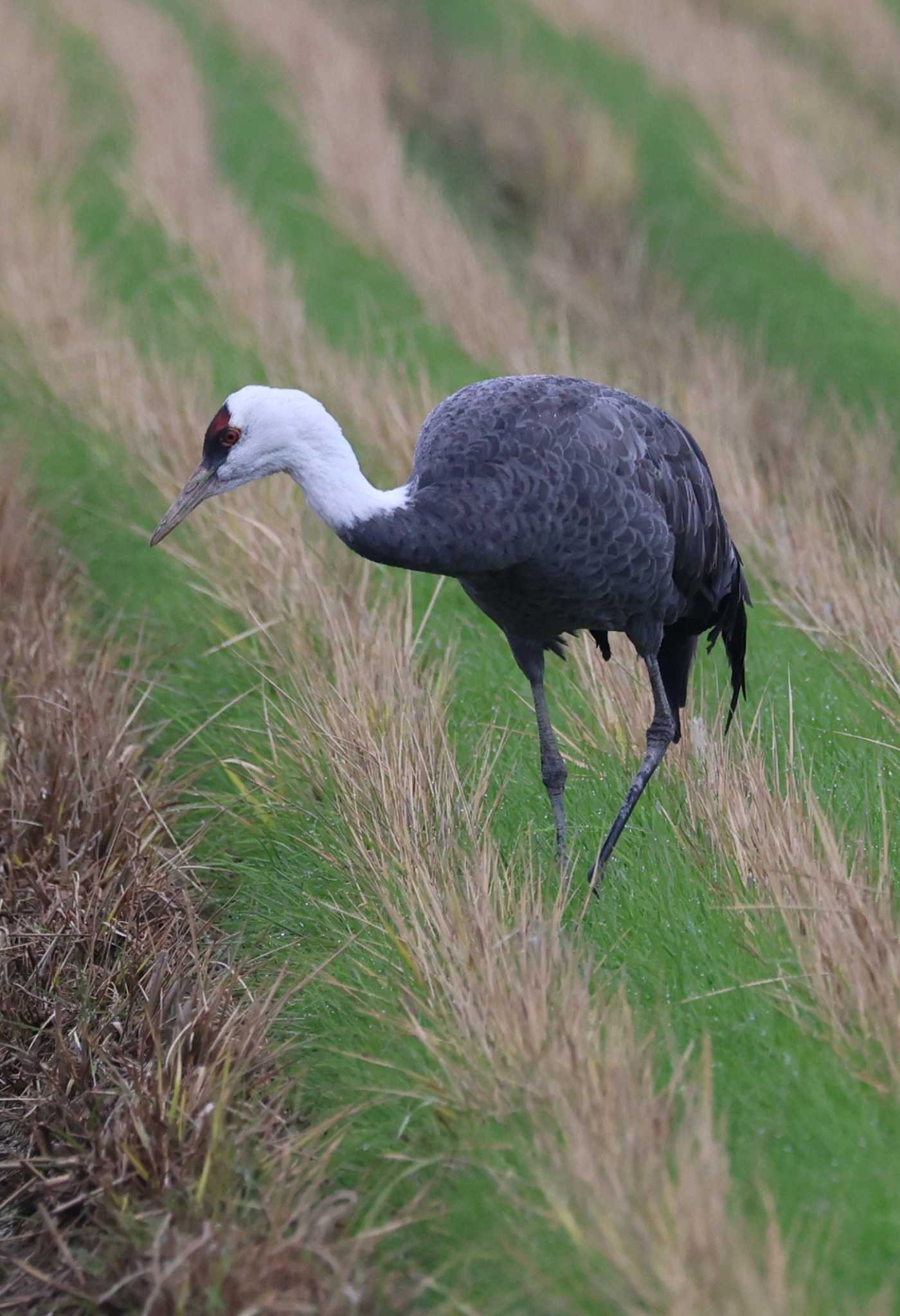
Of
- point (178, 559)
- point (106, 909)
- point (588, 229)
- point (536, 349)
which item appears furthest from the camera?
point (588, 229)

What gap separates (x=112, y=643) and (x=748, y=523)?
8.07 feet

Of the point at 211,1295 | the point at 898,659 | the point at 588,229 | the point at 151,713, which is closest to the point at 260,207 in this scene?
the point at 588,229

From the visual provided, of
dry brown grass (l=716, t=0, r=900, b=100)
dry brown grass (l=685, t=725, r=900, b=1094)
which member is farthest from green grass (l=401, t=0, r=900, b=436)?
dry brown grass (l=685, t=725, r=900, b=1094)

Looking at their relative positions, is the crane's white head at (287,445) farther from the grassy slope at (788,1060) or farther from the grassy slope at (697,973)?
the grassy slope at (788,1060)

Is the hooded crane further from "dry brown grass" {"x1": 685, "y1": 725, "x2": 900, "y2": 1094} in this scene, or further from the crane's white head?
"dry brown grass" {"x1": 685, "y1": 725, "x2": 900, "y2": 1094}

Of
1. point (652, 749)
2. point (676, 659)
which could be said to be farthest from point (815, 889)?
point (676, 659)

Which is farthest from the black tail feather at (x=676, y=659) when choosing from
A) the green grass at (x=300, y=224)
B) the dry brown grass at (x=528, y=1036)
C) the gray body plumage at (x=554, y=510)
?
the green grass at (x=300, y=224)

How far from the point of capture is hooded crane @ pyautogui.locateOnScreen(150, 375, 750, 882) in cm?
432

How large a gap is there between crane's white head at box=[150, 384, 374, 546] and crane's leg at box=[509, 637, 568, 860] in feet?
3.03

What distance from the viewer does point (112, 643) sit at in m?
6.32

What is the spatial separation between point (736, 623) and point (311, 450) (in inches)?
70.7

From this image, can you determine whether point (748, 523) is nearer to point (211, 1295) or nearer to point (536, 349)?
point (536, 349)

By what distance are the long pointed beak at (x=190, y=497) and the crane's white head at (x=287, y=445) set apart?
0.16 ft

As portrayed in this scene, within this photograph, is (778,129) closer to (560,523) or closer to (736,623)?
(736,623)
